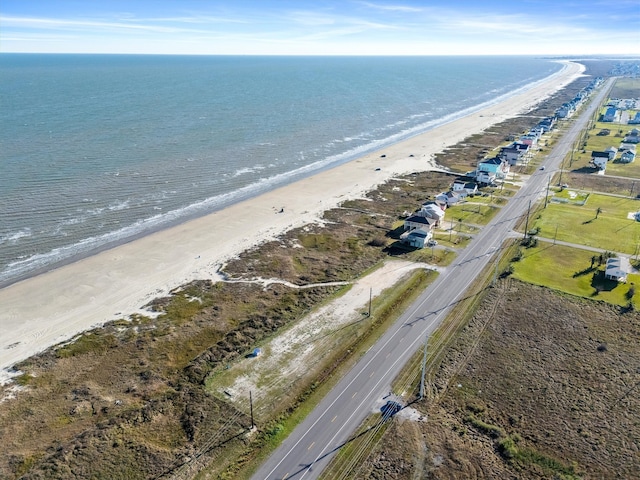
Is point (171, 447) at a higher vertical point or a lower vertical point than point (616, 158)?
lower

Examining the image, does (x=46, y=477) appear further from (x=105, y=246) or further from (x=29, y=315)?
(x=105, y=246)

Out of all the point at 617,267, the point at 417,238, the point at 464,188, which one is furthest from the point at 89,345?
the point at 464,188

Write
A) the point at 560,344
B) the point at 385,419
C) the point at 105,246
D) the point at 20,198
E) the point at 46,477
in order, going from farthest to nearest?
the point at 20,198, the point at 105,246, the point at 560,344, the point at 385,419, the point at 46,477

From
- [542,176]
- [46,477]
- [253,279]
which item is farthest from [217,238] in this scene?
[542,176]

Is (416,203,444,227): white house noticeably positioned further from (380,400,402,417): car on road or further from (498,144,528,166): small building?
(498,144,528,166): small building

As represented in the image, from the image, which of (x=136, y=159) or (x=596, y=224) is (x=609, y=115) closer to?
(x=596, y=224)

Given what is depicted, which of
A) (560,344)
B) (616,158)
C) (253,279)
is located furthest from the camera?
(616,158)

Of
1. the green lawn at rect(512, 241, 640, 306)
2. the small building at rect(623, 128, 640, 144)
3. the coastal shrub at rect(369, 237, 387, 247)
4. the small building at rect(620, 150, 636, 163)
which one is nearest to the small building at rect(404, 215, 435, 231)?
the coastal shrub at rect(369, 237, 387, 247)
